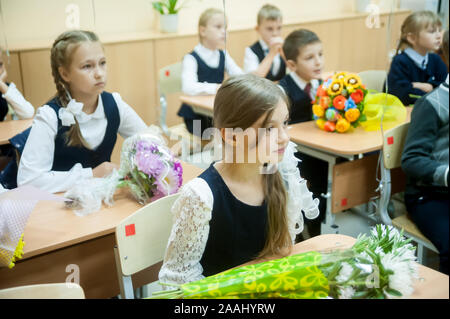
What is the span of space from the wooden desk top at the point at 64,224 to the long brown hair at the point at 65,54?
1.07 ft

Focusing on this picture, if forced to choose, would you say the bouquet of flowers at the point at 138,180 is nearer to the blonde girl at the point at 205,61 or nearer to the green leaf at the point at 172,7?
the blonde girl at the point at 205,61

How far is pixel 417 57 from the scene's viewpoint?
2.12 meters

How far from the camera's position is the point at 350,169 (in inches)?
85.3

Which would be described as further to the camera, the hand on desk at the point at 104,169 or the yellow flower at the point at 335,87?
the yellow flower at the point at 335,87

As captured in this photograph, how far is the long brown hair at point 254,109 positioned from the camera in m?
1.21

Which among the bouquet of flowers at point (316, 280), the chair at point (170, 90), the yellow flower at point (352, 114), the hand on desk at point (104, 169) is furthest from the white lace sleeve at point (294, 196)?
the chair at point (170, 90)

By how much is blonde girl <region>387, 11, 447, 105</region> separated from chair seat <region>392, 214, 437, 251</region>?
0.49 meters

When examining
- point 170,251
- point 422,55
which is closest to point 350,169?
point 422,55

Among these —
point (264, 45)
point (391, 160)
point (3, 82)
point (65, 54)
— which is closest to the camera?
point (65, 54)

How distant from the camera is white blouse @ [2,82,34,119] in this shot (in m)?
2.17

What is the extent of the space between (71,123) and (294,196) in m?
0.89

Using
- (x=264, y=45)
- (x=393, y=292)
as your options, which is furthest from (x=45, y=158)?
(x=264, y=45)

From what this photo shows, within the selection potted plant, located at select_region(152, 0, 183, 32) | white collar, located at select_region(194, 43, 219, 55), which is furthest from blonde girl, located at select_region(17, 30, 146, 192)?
potted plant, located at select_region(152, 0, 183, 32)

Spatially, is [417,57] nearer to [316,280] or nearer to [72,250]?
[316,280]
